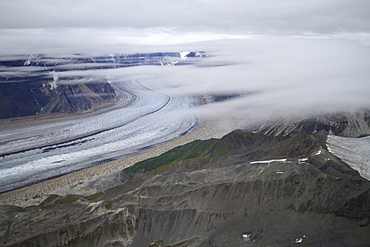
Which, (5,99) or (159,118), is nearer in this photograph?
(159,118)

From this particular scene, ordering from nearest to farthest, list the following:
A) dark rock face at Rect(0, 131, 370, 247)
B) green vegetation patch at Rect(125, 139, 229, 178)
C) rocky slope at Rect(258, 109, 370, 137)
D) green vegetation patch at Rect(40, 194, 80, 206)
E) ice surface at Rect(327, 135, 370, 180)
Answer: dark rock face at Rect(0, 131, 370, 247), ice surface at Rect(327, 135, 370, 180), green vegetation patch at Rect(40, 194, 80, 206), green vegetation patch at Rect(125, 139, 229, 178), rocky slope at Rect(258, 109, 370, 137)

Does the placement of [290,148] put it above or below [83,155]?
above

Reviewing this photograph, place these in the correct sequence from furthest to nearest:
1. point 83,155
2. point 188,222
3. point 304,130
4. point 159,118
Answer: point 159,118
point 304,130
point 83,155
point 188,222

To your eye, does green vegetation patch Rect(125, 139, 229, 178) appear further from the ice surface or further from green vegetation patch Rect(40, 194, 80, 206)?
the ice surface

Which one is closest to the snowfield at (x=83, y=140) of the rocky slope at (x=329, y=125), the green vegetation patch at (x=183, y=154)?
the green vegetation patch at (x=183, y=154)

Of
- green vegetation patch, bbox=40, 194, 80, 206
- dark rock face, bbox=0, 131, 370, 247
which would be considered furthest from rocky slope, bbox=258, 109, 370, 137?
green vegetation patch, bbox=40, 194, 80, 206

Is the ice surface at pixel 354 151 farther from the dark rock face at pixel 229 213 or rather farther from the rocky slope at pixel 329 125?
the rocky slope at pixel 329 125

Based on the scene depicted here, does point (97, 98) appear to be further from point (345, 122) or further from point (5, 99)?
point (345, 122)

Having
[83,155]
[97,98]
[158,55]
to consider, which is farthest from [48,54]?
[158,55]

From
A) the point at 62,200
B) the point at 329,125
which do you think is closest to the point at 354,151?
the point at 329,125
